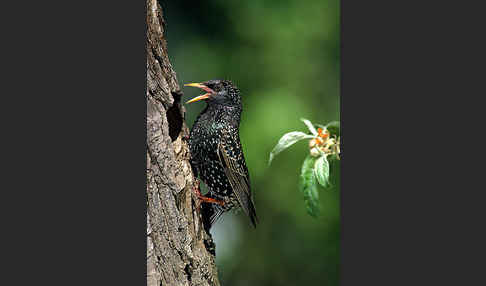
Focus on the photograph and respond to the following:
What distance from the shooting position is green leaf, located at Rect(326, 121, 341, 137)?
4.13 m

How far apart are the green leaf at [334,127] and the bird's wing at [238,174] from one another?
60 centimetres

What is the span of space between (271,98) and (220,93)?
333 millimetres

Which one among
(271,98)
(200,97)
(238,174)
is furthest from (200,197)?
(271,98)

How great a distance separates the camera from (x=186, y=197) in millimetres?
4078

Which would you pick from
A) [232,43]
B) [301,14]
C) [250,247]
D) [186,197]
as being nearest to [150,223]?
[186,197]

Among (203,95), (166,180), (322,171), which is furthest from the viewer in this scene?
(203,95)

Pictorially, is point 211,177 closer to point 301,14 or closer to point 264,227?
point 264,227

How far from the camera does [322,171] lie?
13.4 ft

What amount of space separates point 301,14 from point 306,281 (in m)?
1.69

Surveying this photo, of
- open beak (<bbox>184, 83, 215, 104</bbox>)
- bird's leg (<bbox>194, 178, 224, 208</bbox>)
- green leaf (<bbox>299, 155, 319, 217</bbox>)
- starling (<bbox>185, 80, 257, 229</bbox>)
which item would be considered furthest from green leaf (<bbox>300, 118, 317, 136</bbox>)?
bird's leg (<bbox>194, 178, 224, 208</bbox>)

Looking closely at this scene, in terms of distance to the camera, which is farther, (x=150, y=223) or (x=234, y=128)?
(x=234, y=128)

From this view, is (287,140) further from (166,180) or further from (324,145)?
(166,180)

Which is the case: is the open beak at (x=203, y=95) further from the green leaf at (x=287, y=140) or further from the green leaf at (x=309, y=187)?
the green leaf at (x=309, y=187)

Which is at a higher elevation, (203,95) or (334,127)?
(203,95)
